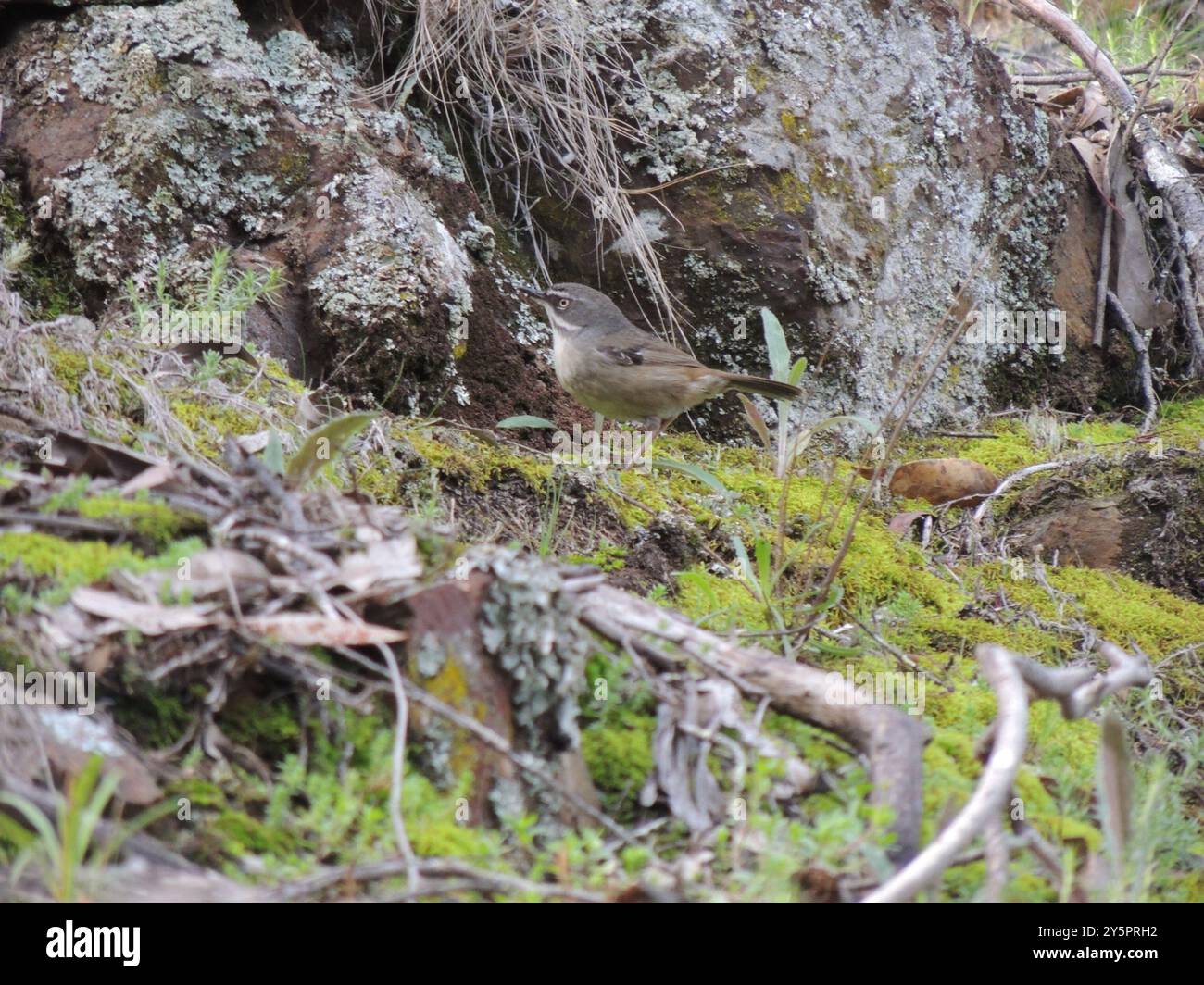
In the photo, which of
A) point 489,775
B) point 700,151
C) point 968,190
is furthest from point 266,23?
point 489,775

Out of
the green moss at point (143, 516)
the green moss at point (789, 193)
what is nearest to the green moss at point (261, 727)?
the green moss at point (143, 516)

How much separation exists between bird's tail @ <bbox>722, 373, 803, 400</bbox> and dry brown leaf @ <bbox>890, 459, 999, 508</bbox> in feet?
2.34

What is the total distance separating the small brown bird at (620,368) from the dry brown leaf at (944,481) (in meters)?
0.84

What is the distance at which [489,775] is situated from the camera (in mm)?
2711

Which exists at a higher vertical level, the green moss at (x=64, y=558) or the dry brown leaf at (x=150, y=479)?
the dry brown leaf at (x=150, y=479)

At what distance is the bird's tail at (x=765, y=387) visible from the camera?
5.71 metres

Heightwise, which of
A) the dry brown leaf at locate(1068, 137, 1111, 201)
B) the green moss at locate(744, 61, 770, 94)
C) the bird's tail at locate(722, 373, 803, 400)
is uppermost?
the green moss at locate(744, 61, 770, 94)

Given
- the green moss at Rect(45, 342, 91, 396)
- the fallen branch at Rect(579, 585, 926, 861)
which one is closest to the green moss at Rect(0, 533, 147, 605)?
the fallen branch at Rect(579, 585, 926, 861)

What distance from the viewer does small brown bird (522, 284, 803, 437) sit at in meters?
5.84

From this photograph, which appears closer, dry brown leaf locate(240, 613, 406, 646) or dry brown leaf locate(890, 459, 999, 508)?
dry brown leaf locate(240, 613, 406, 646)

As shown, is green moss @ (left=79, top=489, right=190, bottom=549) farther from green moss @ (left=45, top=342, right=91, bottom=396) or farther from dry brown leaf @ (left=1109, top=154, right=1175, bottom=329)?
dry brown leaf @ (left=1109, top=154, right=1175, bottom=329)

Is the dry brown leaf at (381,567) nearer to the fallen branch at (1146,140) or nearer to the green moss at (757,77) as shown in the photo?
the green moss at (757,77)

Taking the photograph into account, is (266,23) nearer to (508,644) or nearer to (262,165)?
(262,165)

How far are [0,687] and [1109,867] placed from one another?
2.37 metres
